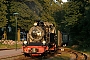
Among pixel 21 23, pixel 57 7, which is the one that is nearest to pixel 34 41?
pixel 21 23

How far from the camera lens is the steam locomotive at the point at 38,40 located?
2162 cm

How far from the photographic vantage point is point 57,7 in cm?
7981

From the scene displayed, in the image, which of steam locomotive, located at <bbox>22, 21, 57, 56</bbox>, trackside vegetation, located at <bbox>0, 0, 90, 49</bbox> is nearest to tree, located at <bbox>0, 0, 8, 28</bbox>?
trackside vegetation, located at <bbox>0, 0, 90, 49</bbox>

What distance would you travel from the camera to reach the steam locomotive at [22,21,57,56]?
21.6 meters

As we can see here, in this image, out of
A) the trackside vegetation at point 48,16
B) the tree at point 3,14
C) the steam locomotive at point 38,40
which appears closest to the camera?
the steam locomotive at point 38,40

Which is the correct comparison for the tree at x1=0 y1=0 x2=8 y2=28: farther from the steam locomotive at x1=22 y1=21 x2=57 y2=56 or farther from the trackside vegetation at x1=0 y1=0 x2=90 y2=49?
the steam locomotive at x1=22 y1=21 x2=57 y2=56

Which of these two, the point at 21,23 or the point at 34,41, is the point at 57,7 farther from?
the point at 34,41

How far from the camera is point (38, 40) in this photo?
22.9m

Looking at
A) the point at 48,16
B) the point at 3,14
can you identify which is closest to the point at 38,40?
the point at 3,14

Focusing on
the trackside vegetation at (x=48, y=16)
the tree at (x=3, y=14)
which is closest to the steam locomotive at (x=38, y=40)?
the trackside vegetation at (x=48, y=16)

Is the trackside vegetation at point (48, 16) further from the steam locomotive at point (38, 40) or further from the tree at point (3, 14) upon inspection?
the steam locomotive at point (38, 40)

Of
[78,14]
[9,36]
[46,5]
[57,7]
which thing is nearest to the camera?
[78,14]

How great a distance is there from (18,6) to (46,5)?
16.4 meters

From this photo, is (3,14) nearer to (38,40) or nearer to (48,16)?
(48,16)
